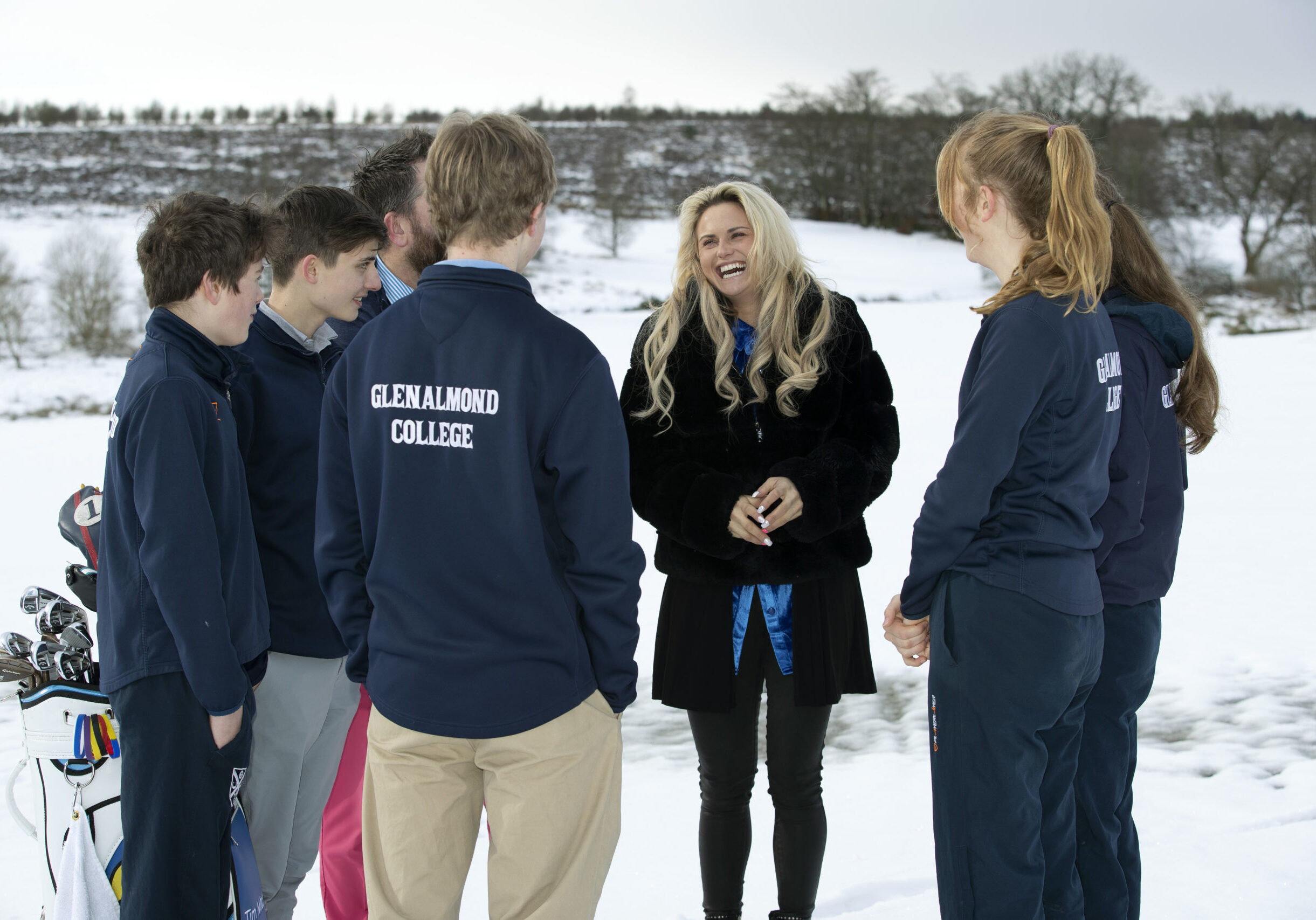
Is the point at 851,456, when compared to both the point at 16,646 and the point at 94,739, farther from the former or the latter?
the point at 16,646

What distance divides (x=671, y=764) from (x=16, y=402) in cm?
1400

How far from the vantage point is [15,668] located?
207cm

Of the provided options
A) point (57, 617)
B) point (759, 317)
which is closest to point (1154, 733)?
point (759, 317)

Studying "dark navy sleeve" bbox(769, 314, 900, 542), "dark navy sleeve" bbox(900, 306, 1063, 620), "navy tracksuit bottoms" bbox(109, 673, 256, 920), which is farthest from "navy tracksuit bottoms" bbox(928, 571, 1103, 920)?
"navy tracksuit bottoms" bbox(109, 673, 256, 920)

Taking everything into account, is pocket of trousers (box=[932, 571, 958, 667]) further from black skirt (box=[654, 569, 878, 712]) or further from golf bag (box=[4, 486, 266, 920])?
golf bag (box=[4, 486, 266, 920])

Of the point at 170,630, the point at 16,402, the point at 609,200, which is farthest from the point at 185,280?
the point at 609,200

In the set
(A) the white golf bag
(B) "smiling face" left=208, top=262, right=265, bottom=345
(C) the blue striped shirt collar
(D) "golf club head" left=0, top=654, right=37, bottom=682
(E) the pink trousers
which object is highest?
(C) the blue striped shirt collar

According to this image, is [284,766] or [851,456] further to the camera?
[851,456]

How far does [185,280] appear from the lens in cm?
204

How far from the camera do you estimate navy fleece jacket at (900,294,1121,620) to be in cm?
189

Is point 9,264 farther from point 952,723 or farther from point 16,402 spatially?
point 952,723

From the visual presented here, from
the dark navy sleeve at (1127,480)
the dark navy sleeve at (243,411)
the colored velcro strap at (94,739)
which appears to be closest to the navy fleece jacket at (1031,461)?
the dark navy sleeve at (1127,480)

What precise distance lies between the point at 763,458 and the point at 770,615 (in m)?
0.40

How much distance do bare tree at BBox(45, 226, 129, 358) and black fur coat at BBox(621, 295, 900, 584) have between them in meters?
19.4
